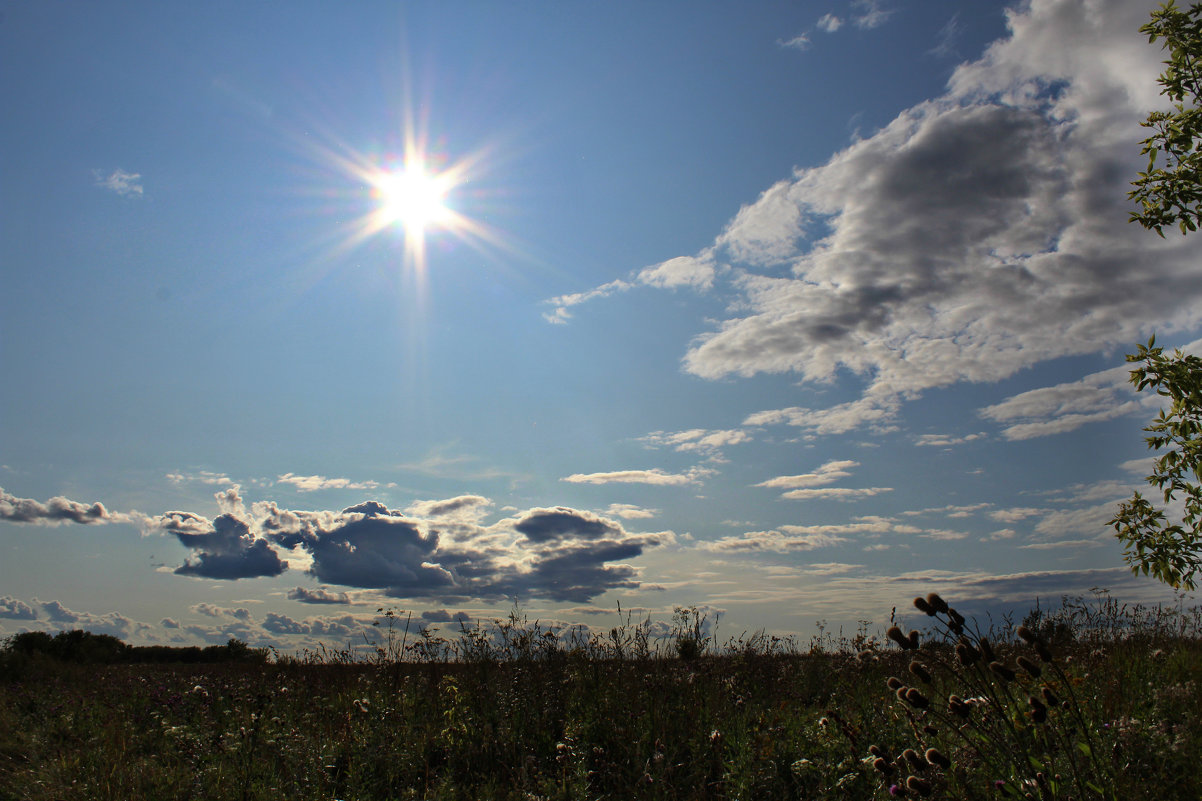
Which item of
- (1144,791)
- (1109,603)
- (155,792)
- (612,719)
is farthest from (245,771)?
(1109,603)

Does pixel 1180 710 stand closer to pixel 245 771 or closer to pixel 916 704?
pixel 916 704

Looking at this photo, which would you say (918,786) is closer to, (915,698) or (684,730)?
(915,698)

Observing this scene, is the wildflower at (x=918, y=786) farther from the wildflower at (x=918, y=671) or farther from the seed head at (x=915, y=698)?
the wildflower at (x=918, y=671)

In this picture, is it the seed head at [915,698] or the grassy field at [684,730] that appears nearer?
the seed head at [915,698]

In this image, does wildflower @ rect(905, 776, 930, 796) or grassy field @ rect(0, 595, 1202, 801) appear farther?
grassy field @ rect(0, 595, 1202, 801)

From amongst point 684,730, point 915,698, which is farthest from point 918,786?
point 684,730

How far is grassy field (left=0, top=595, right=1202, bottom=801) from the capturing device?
4.28 metres

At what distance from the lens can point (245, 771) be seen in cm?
642

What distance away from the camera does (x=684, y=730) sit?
22.7ft

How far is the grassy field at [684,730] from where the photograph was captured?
4.28 metres

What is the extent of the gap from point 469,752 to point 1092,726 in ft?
18.2

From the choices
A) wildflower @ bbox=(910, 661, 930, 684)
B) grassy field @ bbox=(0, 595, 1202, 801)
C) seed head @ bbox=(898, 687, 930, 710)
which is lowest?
grassy field @ bbox=(0, 595, 1202, 801)

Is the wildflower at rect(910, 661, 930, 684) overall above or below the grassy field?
above

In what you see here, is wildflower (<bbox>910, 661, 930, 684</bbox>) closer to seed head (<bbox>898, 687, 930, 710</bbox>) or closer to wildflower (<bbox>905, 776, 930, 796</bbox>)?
seed head (<bbox>898, 687, 930, 710</bbox>)
